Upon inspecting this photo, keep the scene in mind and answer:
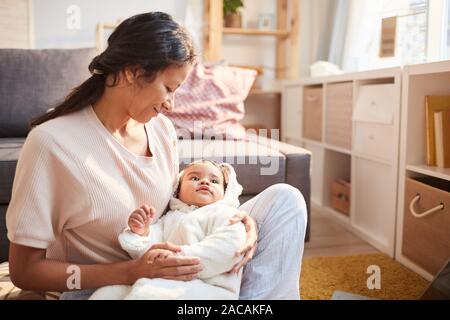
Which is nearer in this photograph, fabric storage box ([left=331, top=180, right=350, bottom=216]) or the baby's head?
the baby's head

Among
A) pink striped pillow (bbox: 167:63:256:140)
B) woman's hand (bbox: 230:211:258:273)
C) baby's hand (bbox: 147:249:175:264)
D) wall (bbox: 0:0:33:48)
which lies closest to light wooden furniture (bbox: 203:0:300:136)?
pink striped pillow (bbox: 167:63:256:140)

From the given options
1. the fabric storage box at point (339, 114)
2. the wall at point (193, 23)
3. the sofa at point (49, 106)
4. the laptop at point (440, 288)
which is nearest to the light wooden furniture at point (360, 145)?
the fabric storage box at point (339, 114)

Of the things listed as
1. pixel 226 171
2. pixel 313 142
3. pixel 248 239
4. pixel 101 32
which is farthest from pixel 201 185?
pixel 101 32

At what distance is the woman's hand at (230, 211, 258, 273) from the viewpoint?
2.94 ft

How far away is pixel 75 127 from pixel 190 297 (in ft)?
1.33

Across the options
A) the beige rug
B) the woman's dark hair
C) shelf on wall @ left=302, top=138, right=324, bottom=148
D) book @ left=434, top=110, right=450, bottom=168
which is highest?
the woman's dark hair

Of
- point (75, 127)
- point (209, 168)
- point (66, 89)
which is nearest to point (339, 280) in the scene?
point (209, 168)

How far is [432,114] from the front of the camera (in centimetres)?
164

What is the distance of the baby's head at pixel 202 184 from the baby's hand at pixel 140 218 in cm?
22

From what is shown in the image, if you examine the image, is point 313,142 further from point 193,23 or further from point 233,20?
point 193,23

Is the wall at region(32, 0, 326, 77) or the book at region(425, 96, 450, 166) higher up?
the wall at region(32, 0, 326, 77)

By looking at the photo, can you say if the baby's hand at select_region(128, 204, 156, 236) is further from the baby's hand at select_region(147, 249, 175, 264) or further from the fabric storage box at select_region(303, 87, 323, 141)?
the fabric storage box at select_region(303, 87, 323, 141)

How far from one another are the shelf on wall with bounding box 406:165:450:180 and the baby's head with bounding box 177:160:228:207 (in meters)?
0.79

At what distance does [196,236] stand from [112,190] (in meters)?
0.21
